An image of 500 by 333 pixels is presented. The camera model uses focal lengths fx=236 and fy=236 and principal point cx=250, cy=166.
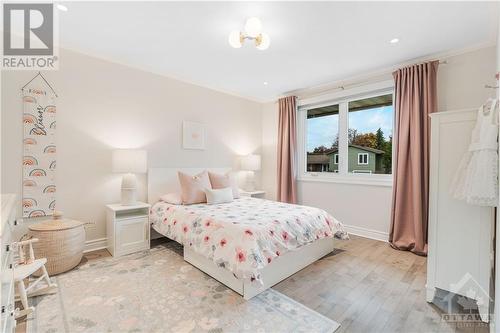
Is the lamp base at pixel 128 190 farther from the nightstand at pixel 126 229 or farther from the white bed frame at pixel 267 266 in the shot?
the white bed frame at pixel 267 266

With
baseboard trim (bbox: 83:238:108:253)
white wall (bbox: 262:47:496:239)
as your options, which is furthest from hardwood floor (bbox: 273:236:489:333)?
baseboard trim (bbox: 83:238:108:253)

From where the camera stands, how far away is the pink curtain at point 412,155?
2938mm

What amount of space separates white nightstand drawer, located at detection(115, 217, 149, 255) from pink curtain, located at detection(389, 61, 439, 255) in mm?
3295

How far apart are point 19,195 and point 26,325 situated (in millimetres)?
1509

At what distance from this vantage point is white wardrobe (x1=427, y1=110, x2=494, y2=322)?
1693 mm

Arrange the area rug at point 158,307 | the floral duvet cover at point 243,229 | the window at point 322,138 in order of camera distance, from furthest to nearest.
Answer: the window at point 322,138 → the floral duvet cover at point 243,229 → the area rug at point 158,307

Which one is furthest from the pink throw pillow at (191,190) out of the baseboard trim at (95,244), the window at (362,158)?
the window at (362,158)

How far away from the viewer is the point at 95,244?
300cm

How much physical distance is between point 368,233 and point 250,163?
227 centimetres

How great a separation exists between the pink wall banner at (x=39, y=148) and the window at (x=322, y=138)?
3840mm

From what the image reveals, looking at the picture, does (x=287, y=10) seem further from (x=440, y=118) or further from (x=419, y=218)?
(x=419, y=218)

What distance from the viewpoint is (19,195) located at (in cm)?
253

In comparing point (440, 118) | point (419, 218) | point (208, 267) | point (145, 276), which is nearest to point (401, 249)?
point (419, 218)

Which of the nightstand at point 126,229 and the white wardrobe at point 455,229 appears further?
the nightstand at point 126,229
